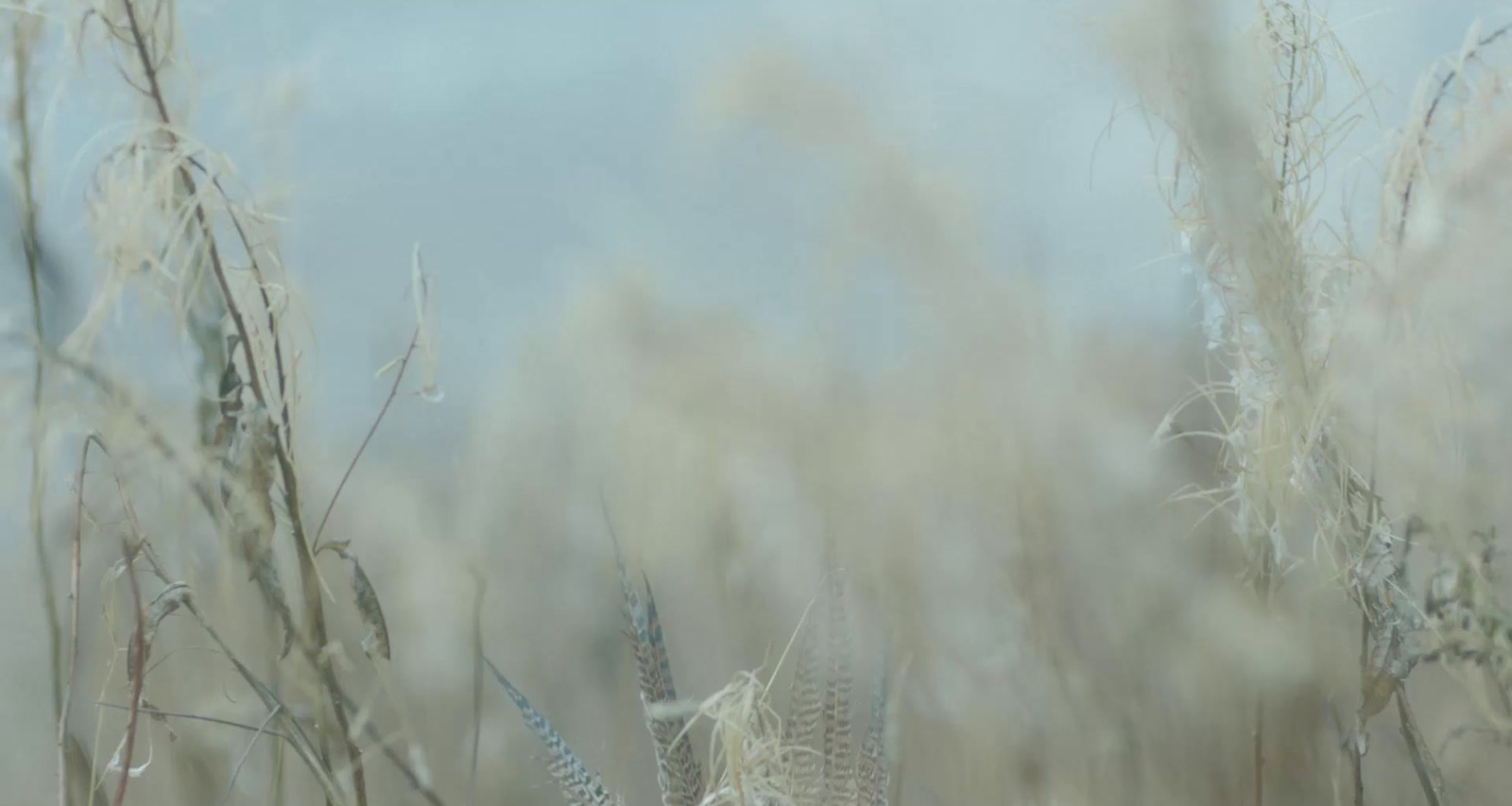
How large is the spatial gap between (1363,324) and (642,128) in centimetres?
32

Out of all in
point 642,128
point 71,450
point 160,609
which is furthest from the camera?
point 642,128

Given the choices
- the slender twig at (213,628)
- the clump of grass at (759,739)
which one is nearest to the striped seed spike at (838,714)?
the clump of grass at (759,739)

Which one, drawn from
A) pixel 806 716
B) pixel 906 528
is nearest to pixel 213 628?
pixel 806 716

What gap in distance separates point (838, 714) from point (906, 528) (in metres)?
0.17

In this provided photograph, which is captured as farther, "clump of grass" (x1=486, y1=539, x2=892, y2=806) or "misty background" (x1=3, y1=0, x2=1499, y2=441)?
"misty background" (x1=3, y1=0, x2=1499, y2=441)

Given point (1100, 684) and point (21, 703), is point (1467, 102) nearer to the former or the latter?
point (1100, 684)

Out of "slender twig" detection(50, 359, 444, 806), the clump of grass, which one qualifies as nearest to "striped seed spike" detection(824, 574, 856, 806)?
the clump of grass

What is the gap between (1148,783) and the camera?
1.51ft

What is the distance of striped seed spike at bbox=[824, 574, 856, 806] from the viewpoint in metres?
0.31

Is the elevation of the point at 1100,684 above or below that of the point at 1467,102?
below

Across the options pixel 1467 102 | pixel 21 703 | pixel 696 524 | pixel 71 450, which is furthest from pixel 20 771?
pixel 1467 102

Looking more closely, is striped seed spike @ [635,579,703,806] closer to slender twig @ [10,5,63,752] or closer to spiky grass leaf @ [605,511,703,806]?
spiky grass leaf @ [605,511,703,806]

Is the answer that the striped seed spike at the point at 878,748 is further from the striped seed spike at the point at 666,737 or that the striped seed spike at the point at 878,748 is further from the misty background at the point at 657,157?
the misty background at the point at 657,157

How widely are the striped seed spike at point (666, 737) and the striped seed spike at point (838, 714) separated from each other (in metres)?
0.04
